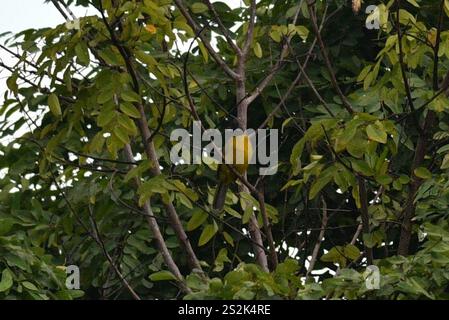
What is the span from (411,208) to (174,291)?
1.78 m

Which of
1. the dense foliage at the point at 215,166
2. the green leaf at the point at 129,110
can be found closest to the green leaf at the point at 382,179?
the dense foliage at the point at 215,166

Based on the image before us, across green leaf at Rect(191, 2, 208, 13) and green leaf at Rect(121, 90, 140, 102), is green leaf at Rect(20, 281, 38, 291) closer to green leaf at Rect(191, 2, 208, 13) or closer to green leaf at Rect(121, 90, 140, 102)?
green leaf at Rect(121, 90, 140, 102)

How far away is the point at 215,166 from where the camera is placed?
4793mm

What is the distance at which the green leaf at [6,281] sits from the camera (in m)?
4.37

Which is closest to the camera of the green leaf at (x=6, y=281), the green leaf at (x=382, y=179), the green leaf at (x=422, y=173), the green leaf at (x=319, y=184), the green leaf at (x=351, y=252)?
the green leaf at (x=6, y=281)

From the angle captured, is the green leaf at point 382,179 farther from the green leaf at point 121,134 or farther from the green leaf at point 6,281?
the green leaf at point 6,281

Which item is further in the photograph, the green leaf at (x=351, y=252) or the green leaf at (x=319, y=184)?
the green leaf at (x=351, y=252)

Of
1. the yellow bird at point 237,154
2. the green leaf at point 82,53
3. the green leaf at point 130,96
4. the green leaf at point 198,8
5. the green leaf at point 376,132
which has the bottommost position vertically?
the yellow bird at point 237,154

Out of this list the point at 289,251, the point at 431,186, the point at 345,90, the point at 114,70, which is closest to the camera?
the point at 114,70
